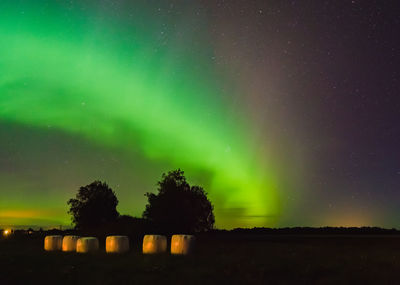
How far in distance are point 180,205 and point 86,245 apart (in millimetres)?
49326

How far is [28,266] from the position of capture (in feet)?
83.8

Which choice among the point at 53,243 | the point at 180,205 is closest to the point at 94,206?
the point at 180,205

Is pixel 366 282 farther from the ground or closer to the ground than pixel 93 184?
closer to the ground

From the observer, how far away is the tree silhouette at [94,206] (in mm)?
99938

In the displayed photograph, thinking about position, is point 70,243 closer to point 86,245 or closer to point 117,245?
point 86,245

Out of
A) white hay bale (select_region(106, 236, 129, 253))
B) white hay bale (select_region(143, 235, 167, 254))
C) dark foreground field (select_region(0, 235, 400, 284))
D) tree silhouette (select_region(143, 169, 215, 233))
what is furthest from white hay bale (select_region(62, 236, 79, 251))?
tree silhouette (select_region(143, 169, 215, 233))

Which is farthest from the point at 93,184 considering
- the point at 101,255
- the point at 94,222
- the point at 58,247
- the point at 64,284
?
the point at 64,284

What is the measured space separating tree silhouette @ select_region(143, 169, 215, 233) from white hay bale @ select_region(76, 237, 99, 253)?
147 ft

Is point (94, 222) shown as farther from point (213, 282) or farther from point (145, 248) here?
point (213, 282)

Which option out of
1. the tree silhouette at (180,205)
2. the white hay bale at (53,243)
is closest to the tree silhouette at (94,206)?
the tree silhouette at (180,205)

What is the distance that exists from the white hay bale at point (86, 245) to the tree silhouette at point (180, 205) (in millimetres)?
44789

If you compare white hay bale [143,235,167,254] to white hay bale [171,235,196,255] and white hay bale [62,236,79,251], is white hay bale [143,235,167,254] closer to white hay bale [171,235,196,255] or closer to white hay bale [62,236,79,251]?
white hay bale [171,235,196,255]

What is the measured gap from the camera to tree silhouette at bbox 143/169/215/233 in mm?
81562

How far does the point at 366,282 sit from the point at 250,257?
27.4 feet
